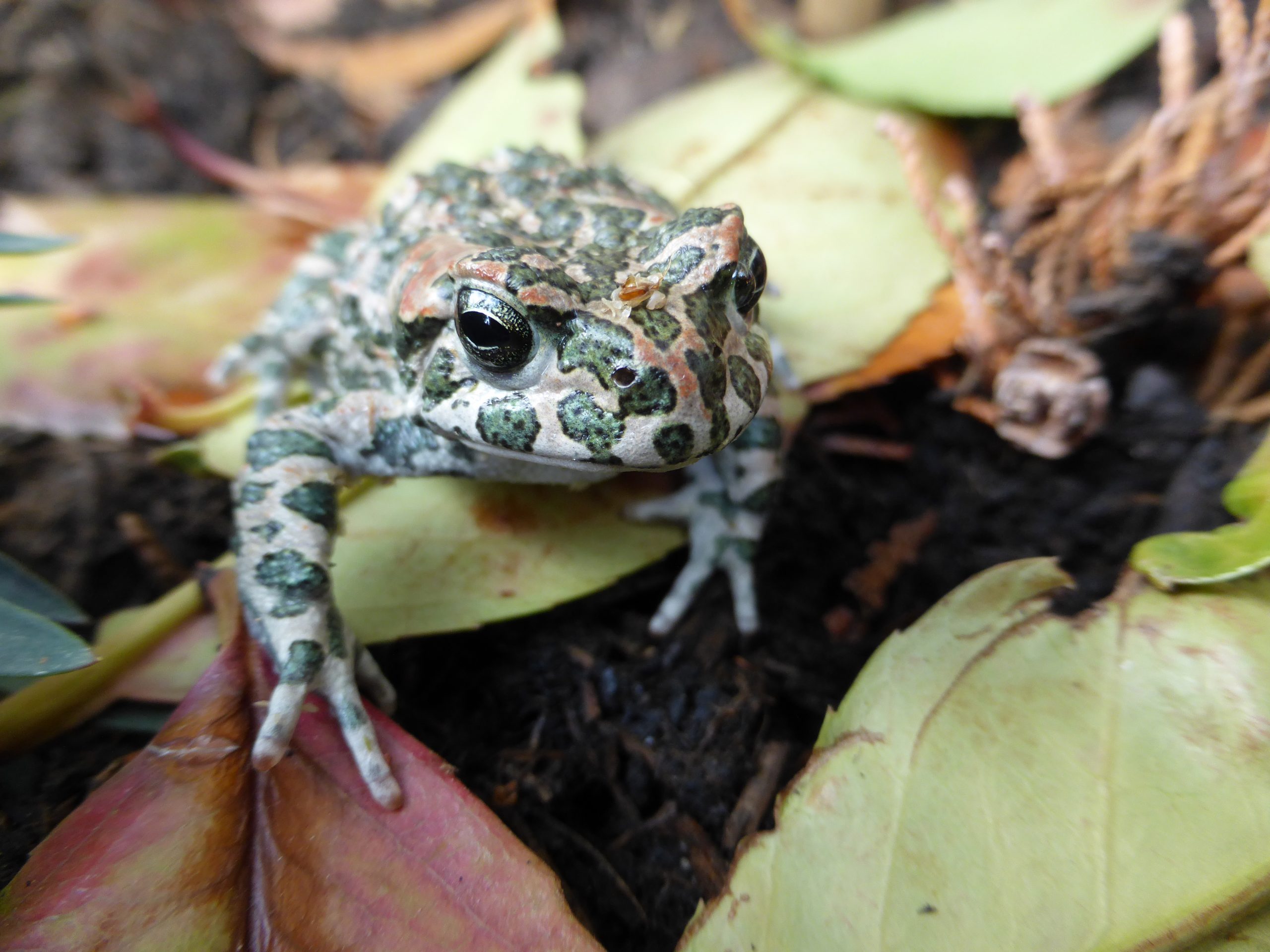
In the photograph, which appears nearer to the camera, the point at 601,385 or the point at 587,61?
the point at 601,385

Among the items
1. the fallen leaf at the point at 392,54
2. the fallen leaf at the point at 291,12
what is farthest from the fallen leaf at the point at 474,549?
the fallen leaf at the point at 291,12

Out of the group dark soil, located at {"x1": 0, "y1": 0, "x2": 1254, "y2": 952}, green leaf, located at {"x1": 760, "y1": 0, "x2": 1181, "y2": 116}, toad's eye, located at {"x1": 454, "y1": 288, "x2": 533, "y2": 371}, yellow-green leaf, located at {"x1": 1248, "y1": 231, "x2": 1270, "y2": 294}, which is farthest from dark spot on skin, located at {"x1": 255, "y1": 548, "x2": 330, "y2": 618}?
green leaf, located at {"x1": 760, "y1": 0, "x2": 1181, "y2": 116}

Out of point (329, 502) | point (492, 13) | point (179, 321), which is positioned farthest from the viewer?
point (492, 13)

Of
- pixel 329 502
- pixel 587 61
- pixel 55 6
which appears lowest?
pixel 329 502

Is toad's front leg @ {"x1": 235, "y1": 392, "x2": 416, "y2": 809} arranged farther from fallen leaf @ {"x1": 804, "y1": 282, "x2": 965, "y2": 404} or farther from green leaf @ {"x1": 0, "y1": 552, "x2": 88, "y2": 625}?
fallen leaf @ {"x1": 804, "y1": 282, "x2": 965, "y2": 404}

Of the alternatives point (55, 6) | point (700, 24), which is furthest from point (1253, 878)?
point (55, 6)

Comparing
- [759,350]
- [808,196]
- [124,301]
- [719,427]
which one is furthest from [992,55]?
[124,301]

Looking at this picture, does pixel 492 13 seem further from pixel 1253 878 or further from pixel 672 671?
pixel 1253 878
